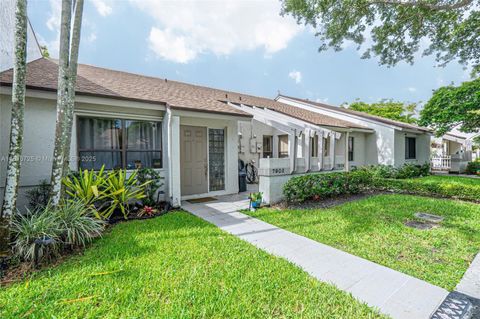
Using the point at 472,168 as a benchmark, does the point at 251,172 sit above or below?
above

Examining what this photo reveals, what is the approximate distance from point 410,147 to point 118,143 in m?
19.9

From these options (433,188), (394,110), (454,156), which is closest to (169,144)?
(433,188)

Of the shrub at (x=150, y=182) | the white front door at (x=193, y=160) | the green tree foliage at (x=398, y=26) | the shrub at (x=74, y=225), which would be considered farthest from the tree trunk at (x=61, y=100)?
the green tree foliage at (x=398, y=26)

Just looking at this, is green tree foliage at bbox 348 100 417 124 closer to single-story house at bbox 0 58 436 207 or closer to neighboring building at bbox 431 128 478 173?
neighboring building at bbox 431 128 478 173

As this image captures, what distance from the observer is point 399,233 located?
16.7 ft

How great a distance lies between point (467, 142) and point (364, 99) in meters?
15.8

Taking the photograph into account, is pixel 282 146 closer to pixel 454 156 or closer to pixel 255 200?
pixel 255 200

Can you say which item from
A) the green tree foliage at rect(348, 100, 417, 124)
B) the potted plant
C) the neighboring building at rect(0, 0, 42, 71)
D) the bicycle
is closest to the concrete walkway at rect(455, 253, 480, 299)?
the potted plant

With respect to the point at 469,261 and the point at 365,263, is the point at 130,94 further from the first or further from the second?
the point at 469,261

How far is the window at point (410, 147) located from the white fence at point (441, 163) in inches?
171

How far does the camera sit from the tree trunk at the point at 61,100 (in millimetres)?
4531

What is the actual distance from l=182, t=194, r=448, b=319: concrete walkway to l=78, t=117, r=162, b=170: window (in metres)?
3.59

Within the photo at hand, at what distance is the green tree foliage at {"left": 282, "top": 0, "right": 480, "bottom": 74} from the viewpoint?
32.5 ft

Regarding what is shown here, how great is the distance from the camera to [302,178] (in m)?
7.88
